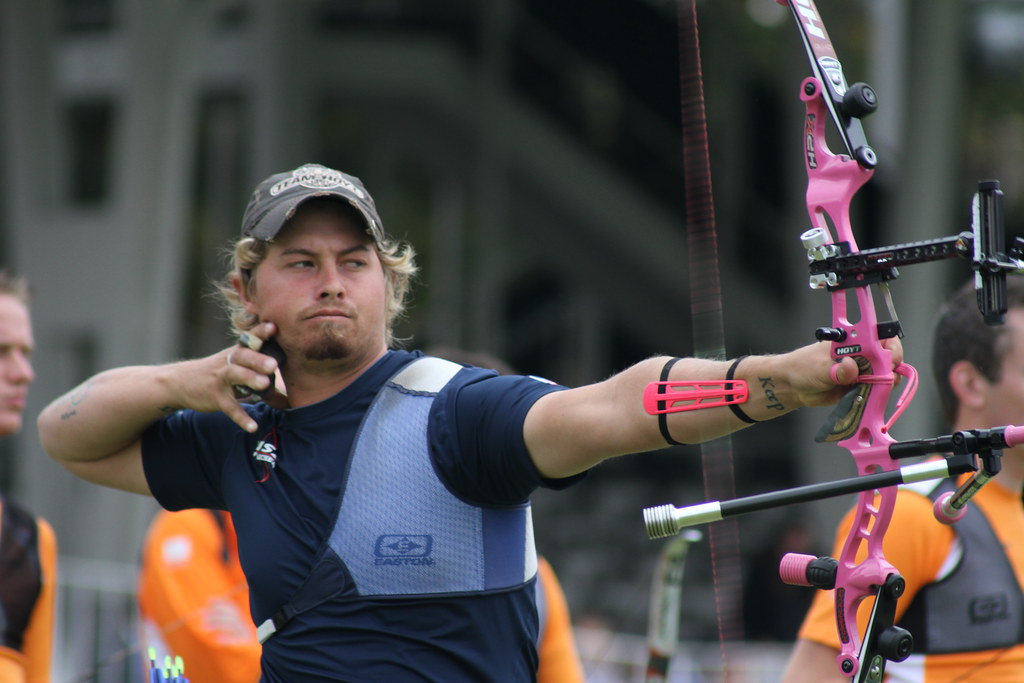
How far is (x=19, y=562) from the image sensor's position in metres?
3.52

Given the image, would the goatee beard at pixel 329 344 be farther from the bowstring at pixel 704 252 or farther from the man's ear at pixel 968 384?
the man's ear at pixel 968 384

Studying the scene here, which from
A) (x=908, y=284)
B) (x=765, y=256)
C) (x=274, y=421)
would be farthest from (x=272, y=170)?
(x=274, y=421)

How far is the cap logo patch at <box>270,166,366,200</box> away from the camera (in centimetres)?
260

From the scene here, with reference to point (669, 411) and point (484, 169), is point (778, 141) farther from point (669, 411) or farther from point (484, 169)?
point (669, 411)

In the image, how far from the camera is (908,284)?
1091cm

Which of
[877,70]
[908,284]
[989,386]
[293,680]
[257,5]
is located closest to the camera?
[293,680]

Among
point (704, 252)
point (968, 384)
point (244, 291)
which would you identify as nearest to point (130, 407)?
point (244, 291)

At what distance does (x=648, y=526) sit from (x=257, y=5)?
13347 mm

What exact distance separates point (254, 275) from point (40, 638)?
151 centimetres

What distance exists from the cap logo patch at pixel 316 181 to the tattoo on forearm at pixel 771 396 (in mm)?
1056

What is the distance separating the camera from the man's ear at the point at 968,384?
3104 millimetres

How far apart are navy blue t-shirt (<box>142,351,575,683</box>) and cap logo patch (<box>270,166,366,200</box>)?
0.37 metres

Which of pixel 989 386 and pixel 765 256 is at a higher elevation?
pixel 765 256

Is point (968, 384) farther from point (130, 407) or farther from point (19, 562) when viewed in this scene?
point (19, 562)
